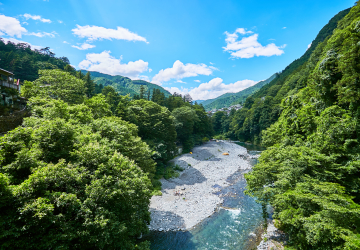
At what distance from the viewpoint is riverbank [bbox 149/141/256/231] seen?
16969 millimetres

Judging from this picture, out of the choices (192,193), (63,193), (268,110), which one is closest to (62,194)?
(63,193)

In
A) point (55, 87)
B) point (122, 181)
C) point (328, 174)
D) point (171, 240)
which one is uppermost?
point (55, 87)

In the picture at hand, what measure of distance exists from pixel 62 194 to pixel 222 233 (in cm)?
1428

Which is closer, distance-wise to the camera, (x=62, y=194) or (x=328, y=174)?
(x=62, y=194)

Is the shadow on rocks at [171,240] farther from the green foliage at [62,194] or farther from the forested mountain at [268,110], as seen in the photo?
the forested mountain at [268,110]

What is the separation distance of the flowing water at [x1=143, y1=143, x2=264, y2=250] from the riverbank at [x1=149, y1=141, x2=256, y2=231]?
85 cm

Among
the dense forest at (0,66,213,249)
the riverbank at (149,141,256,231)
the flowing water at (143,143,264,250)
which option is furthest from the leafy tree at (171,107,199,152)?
the dense forest at (0,66,213,249)

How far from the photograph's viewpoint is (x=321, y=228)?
8.20 metres

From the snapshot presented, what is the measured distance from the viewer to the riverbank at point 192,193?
1697cm

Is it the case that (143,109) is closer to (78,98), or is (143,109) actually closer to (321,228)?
(78,98)

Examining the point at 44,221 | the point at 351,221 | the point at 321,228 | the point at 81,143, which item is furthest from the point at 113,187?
the point at 351,221

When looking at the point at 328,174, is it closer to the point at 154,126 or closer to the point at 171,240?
the point at 171,240

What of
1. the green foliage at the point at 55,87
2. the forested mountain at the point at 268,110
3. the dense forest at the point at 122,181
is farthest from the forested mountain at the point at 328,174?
the forested mountain at the point at 268,110

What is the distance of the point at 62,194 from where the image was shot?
6926mm
